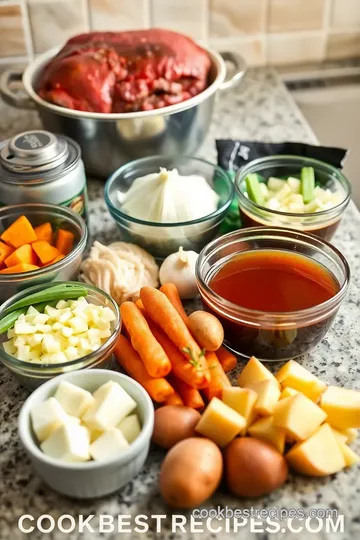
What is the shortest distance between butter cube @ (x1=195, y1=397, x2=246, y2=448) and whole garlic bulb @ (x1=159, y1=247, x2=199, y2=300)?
28 cm

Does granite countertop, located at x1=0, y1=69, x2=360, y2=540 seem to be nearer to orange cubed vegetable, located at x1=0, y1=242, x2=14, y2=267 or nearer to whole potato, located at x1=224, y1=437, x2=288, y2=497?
whole potato, located at x1=224, y1=437, x2=288, y2=497

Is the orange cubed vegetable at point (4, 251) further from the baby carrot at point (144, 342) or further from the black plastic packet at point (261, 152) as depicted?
the black plastic packet at point (261, 152)

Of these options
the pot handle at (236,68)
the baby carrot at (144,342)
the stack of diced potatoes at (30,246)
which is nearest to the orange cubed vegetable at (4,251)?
the stack of diced potatoes at (30,246)

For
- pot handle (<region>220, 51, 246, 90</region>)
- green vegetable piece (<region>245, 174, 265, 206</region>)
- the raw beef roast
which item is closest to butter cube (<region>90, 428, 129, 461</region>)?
green vegetable piece (<region>245, 174, 265, 206</region>)

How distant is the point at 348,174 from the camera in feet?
5.27

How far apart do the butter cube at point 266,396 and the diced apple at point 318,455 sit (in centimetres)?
6

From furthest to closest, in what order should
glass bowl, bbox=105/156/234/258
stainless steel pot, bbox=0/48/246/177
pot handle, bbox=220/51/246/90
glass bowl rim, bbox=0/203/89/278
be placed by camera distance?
pot handle, bbox=220/51/246/90, stainless steel pot, bbox=0/48/246/177, glass bowl, bbox=105/156/234/258, glass bowl rim, bbox=0/203/89/278

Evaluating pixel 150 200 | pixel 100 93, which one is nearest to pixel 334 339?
pixel 150 200

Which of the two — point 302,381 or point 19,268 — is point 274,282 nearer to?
point 302,381

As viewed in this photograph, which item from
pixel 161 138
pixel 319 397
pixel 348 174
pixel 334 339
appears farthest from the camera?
pixel 348 174

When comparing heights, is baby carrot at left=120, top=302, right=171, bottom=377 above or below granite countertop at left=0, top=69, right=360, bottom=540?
above

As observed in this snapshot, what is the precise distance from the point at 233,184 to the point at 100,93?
0.30 meters

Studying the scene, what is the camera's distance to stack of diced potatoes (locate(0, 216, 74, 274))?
3.43 ft

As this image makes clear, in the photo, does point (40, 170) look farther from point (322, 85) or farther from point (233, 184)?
point (322, 85)
